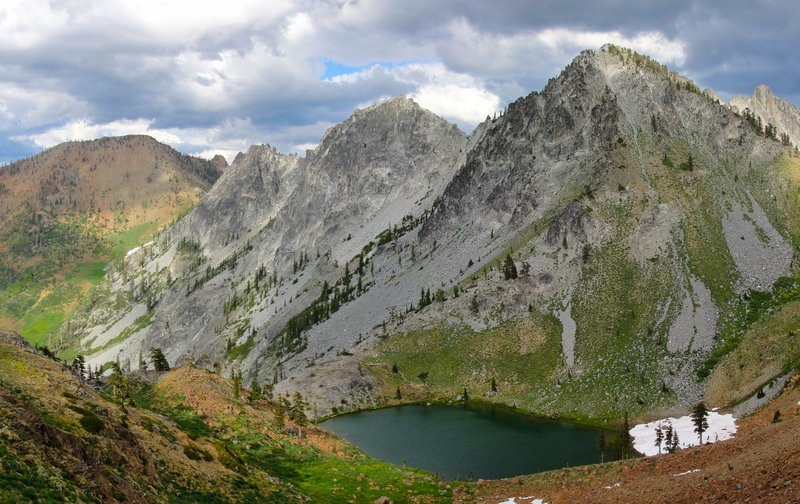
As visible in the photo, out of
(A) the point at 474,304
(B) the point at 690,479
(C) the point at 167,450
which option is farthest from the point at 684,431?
(C) the point at 167,450

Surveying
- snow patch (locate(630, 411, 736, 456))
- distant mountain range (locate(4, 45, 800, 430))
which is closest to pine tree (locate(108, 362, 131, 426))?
snow patch (locate(630, 411, 736, 456))

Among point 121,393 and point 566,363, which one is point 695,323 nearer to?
point 566,363

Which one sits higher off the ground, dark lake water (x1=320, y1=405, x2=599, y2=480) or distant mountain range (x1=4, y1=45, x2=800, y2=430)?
distant mountain range (x1=4, y1=45, x2=800, y2=430)

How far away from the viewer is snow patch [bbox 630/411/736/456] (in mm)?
83069

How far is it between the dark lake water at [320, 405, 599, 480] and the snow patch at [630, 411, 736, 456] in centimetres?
800

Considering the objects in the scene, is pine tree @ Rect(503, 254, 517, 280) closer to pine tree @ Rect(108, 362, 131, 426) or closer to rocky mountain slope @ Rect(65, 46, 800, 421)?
rocky mountain slope @ Rect(65, 46, 800, 421)

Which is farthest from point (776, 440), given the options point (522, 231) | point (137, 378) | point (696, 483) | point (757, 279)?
point (522, 231)

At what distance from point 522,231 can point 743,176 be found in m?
71.4

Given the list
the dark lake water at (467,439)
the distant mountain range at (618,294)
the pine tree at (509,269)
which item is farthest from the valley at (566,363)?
the dark lake water at (467,439)

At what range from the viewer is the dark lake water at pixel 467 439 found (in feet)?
295

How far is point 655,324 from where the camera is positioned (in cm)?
13200

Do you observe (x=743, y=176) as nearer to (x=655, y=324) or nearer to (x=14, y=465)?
(x=655, y=324)

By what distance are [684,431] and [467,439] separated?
38.6m

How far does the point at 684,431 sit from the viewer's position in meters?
94.0
